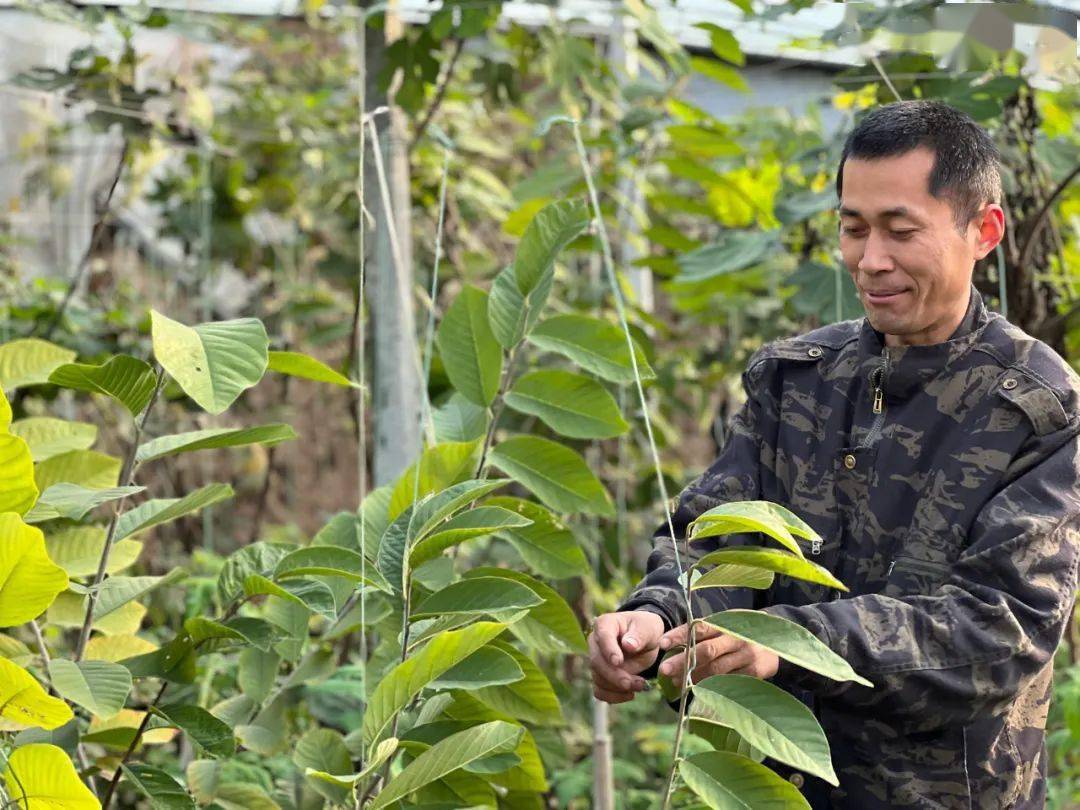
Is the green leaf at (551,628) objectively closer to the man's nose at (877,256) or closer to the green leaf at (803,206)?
the man's nose at (877,256)

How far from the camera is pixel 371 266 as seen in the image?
113 inches

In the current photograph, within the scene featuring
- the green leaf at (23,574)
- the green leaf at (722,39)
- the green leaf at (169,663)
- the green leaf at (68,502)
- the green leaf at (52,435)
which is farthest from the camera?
the green leaf at (722,39)

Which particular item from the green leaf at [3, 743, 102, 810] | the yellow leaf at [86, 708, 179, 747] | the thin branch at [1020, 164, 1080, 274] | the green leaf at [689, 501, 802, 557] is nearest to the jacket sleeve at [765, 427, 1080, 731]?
the green leaf at [689, 501, 802, 557]

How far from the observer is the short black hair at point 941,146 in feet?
5.41

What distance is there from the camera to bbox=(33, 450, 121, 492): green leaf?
2.06 m

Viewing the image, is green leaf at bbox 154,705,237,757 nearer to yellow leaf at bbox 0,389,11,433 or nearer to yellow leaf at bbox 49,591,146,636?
yellow leaf at bbox 49,591,146,636

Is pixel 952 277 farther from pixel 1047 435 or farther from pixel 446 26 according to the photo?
pixel 446 26

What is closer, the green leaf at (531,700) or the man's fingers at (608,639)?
the man's fingers at (608,639)

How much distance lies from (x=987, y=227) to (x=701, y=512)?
0.47 meters

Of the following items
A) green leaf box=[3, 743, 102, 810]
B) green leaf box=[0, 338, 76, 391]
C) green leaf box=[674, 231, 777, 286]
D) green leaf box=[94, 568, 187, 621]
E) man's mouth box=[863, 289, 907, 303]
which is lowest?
green leaf box=[94, 568, 187, 621]

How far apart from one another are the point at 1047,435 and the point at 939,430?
0.12 metres

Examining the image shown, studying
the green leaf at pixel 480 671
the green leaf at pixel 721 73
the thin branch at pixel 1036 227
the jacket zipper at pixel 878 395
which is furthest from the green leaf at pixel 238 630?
the green leaf at pixel 721 73

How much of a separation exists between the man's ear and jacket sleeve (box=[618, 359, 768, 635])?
297mm

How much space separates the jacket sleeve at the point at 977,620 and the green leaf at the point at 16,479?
77 cm
